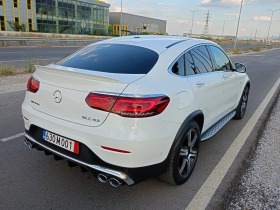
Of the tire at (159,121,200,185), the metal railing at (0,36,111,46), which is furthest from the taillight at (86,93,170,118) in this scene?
the metal railing at (0,36,111,46)

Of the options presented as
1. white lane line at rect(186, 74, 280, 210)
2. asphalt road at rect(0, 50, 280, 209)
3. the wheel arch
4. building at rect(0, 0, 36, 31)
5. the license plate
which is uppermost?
building at rect(0, 0, 36, 31)

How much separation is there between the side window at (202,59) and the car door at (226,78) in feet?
0.79

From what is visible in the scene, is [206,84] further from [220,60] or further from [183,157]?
[220,60]

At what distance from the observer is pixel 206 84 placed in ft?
12.0

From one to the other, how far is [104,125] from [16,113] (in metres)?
3.76

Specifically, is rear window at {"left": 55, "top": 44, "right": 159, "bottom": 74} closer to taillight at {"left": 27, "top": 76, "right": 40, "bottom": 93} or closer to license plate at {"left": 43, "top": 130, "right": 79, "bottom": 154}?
taillight at {"left": 27, "top": 76, "right": 40, "bottom": 93}

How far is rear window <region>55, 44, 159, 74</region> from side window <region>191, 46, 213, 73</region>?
2.42 feet

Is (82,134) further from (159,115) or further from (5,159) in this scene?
(5,159)

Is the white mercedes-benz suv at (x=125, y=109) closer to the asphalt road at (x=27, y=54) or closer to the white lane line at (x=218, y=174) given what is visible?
the white lane line at (x=218, y=174)

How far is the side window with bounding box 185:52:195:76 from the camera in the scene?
135 inches

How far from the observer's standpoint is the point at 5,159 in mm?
3721

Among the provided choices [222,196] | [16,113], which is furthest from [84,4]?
[222,196]

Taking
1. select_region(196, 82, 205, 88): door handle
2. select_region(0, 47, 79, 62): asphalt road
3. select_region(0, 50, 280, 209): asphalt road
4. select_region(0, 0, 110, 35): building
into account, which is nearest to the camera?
select_region(0, 50, 280, 209): asphalt road

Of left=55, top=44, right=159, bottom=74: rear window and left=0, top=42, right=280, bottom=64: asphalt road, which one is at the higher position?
left=55, top=44, right=159, bottom=74: rear window
